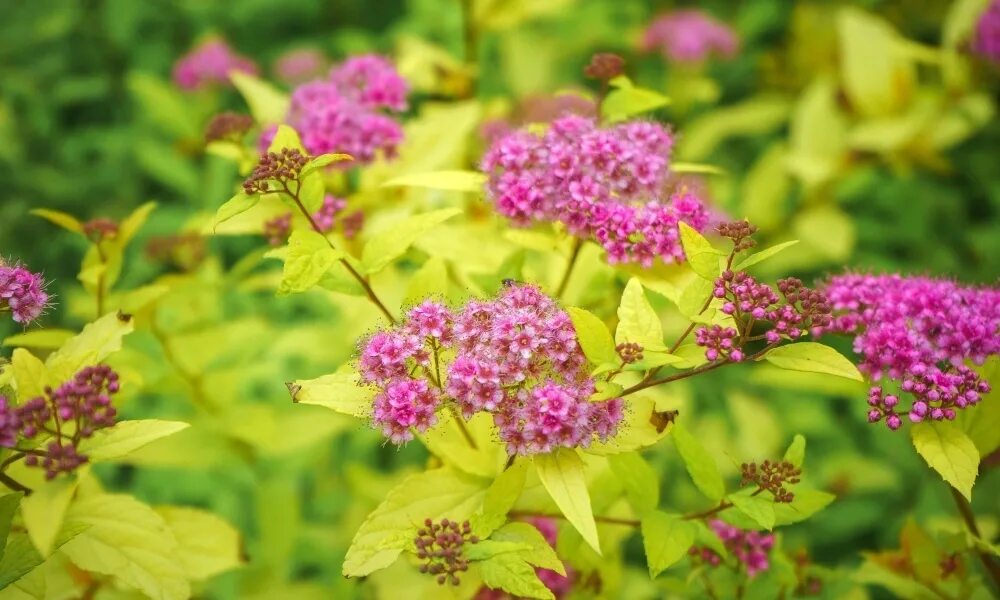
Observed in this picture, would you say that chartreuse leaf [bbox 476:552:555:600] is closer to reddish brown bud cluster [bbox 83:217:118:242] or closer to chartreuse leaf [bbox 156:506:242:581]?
chartreuse leaf [bbox 156:506:242:581]

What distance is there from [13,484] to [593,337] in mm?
842

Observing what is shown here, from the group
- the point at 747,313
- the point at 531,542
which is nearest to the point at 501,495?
the point at 531,542

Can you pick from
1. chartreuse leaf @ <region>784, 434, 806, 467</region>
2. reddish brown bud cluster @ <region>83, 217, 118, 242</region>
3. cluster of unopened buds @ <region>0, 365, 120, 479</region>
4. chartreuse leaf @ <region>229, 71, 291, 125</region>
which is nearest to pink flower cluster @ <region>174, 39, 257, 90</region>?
chartreuse leaf @ <region>229, 71, 291, 125</region>

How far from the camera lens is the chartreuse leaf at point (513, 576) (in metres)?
1.15

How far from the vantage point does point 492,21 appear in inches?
92.4

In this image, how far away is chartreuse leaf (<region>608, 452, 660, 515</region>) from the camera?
141cm

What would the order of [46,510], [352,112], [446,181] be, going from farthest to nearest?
1. [352,112]
2. [446,181]
3. [46,510]

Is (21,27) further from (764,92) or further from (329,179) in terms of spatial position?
(764,92)

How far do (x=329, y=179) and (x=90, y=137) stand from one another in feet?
5.80

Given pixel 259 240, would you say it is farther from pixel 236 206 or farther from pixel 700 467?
pixel 700 467

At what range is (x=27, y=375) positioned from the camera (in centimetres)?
122

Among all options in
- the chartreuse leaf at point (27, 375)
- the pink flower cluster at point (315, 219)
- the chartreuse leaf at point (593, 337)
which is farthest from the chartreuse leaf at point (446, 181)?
the chartreuse leaf at point (27, 375)

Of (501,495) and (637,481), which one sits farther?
(637,481)

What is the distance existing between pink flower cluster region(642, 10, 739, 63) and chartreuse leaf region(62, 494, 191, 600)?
239 cm
